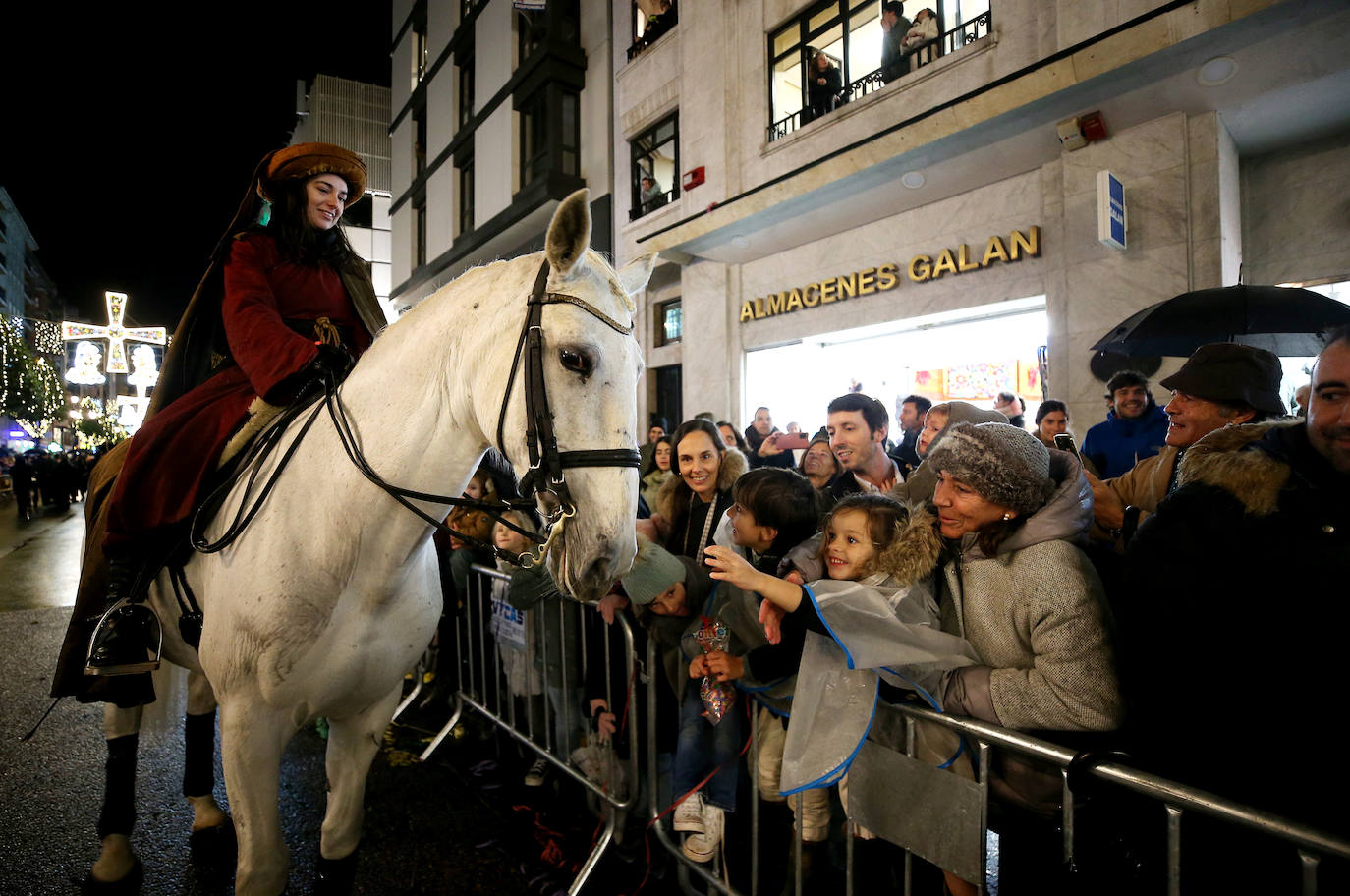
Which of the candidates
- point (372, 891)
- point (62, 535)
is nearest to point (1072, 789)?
point (372, 891)

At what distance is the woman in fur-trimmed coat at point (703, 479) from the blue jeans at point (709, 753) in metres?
1.00

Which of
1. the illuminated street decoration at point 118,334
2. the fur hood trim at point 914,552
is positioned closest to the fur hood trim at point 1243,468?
the fur hood trim at point 914,552

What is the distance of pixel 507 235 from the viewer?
18328 mm

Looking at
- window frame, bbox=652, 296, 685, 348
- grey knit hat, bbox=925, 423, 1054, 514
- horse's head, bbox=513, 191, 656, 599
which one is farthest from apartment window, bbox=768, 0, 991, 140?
horse's head, bbox=513, 191, 656, 599

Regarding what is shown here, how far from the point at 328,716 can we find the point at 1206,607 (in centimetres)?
283

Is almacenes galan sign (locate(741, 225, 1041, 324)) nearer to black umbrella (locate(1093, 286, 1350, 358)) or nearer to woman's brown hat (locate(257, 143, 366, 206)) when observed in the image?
black umbrella (locate(1093, 286, 1350, 358))

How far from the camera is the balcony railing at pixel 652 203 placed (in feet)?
47.5

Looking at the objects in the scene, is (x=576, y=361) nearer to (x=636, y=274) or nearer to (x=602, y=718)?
(x=636, y=274)

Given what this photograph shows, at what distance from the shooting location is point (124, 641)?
2.30 meters

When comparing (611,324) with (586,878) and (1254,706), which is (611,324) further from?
(586,878)

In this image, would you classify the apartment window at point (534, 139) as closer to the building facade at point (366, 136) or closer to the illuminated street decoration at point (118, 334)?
the building facade at point (366, 136)

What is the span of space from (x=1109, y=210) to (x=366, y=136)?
37065 millimetres

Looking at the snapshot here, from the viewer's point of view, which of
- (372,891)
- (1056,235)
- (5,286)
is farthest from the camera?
(5,286)

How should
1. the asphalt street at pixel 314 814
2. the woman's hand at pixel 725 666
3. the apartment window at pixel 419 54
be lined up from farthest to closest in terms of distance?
the apartment window at pixel 419 54, the asphalt street at pixel 314 814, the woman's hand at pixel 725 666
